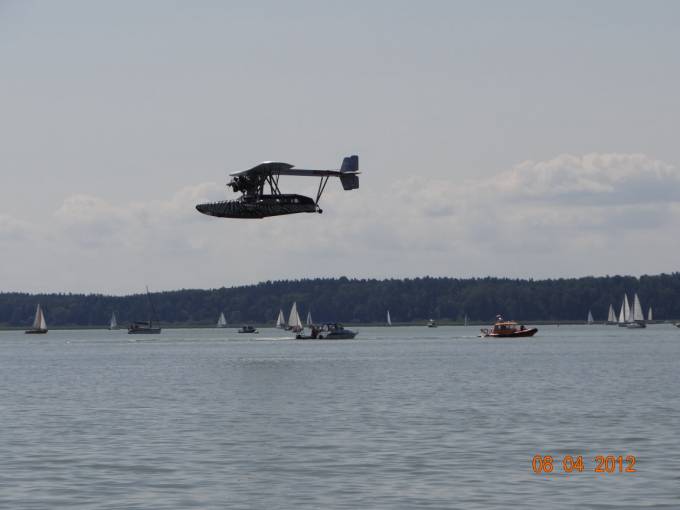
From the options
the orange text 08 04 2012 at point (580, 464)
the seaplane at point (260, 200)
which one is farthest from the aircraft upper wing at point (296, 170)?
the orange text 08 04 2012 at point (580, 464)

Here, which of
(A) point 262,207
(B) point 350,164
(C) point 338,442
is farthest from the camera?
(B) point 350,164

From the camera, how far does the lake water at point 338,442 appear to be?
3847 cm

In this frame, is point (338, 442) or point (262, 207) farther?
point (262, 207)

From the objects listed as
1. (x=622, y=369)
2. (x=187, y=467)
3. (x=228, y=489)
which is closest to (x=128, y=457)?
(x=187, y=467)

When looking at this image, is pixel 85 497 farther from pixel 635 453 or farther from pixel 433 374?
pixel 433 374

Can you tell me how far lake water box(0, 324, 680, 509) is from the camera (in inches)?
1515

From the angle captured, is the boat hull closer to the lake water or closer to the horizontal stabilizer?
the horizontal stabilizer

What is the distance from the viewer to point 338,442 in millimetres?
53406

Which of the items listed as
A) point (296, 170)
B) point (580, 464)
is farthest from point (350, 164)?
point (580, 464)

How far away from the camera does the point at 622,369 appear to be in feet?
397

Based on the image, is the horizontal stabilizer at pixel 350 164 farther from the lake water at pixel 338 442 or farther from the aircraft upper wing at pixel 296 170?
the lake water at pixel 338 442

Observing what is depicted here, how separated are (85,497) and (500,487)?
13.2m

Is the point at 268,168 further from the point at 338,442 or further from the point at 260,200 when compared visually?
the point at 338,442

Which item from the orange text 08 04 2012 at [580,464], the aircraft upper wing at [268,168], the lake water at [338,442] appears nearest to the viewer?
the lake water at [338,442]
